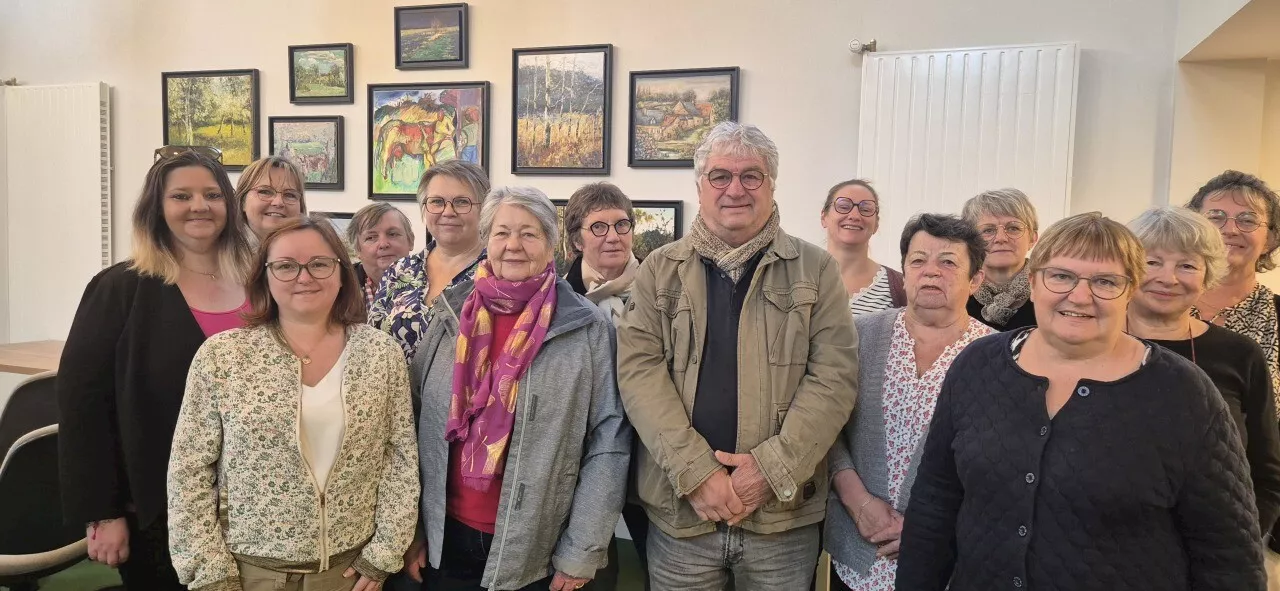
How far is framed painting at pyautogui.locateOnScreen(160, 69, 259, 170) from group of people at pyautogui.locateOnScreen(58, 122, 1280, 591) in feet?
11.5

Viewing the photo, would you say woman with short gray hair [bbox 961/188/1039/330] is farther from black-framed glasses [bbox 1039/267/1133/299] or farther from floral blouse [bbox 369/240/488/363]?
floral blouse [bbox 369/240/488/363]

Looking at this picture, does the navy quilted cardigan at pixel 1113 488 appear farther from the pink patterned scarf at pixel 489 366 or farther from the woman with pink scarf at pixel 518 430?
the pink patterned scarf at pixel 489 366

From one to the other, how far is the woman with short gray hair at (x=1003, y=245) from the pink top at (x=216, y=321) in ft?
7.08

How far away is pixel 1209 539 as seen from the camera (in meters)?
1.25

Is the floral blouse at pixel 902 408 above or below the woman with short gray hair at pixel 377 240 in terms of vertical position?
below

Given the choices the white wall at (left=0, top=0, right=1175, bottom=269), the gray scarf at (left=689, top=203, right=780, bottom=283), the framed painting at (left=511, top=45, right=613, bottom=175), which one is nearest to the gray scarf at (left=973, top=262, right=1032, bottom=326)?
the gray scarf at (left=689, top=203, right=780, bottom=283)

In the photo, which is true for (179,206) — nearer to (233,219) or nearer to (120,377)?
(233,219)

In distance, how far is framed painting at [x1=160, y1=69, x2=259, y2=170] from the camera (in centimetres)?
511

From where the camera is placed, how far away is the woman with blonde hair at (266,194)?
248 centimetres

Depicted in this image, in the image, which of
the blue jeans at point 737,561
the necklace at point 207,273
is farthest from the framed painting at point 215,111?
the blue jeans at point 737,561

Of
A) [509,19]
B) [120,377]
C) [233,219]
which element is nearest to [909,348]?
[233,219]

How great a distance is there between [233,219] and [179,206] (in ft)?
0.46

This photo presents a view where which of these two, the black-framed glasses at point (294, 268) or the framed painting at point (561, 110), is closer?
the black-framed glasses at point (294, 268)

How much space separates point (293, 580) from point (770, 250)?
1345 mm
